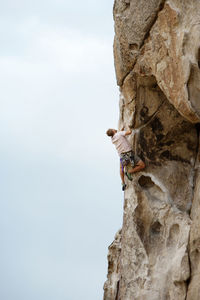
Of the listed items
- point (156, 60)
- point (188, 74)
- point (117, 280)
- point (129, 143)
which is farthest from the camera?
point (117, 280)

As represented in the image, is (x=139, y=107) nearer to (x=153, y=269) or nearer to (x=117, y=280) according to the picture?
(x=153, y=269)

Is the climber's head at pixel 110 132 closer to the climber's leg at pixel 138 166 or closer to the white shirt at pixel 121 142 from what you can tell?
the white shirt at pixel 121 142

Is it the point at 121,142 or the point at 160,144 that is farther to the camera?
the point at 160,144

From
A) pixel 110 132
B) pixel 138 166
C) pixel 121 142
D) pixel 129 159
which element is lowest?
pixel 138 166

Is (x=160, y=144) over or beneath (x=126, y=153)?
over

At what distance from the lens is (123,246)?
13023mm

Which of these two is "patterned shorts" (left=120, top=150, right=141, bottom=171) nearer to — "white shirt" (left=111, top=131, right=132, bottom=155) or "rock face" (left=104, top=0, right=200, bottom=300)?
"white shirt" (left=111, top=131, right=132, bottom=155)

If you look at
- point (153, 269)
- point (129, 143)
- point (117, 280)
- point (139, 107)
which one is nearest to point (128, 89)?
point (139, 107)

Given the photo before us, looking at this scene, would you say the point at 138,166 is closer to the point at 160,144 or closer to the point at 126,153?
the point at 126,153

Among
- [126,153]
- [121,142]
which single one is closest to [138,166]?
[126,153]

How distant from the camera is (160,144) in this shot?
41.5 ft

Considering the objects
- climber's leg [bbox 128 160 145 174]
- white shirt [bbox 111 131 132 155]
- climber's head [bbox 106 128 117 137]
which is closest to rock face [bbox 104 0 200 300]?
climber's leg [bbox 128 160 145 174]

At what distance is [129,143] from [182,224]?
249 centimetres

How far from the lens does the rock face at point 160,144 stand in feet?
34.1
